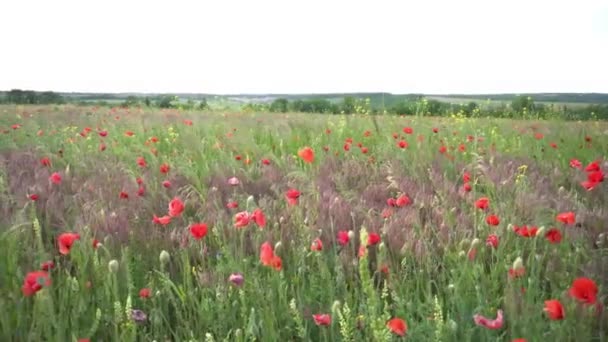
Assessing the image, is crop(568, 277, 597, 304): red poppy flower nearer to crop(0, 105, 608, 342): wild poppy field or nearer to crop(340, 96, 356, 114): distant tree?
crop(0, 105, 608, 342): wild poppy field

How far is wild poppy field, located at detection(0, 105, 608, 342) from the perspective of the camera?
1.71m

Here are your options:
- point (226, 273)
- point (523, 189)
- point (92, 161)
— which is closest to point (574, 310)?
point (226, 273)

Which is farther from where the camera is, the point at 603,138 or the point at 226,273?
the point at 603,138

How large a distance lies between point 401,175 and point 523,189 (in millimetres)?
949

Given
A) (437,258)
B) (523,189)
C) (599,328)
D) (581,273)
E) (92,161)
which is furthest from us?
(92,161)

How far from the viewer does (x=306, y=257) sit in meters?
2.47

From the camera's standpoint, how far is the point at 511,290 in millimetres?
1672

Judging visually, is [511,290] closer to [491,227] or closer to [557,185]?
[491,227]

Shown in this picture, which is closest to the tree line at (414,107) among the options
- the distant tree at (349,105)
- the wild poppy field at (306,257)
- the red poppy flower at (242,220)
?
the distant tree at (349,105)

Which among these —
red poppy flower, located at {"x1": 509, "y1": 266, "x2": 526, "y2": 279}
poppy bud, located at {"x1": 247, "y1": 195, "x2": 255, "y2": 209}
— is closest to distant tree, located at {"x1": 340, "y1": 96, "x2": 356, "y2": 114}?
poppy bud, located at {"x1": 247, "y1": 195, "x2": 255, "y2": 209}

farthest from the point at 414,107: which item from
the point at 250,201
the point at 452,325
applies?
the point at 452,325

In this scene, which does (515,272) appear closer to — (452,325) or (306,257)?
(452,325)

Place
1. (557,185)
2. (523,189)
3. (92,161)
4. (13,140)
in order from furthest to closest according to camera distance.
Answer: (13,140) → (92,161) → (557,185) → (523,189)

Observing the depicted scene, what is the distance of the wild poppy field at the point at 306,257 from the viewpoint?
1705 millimetres
